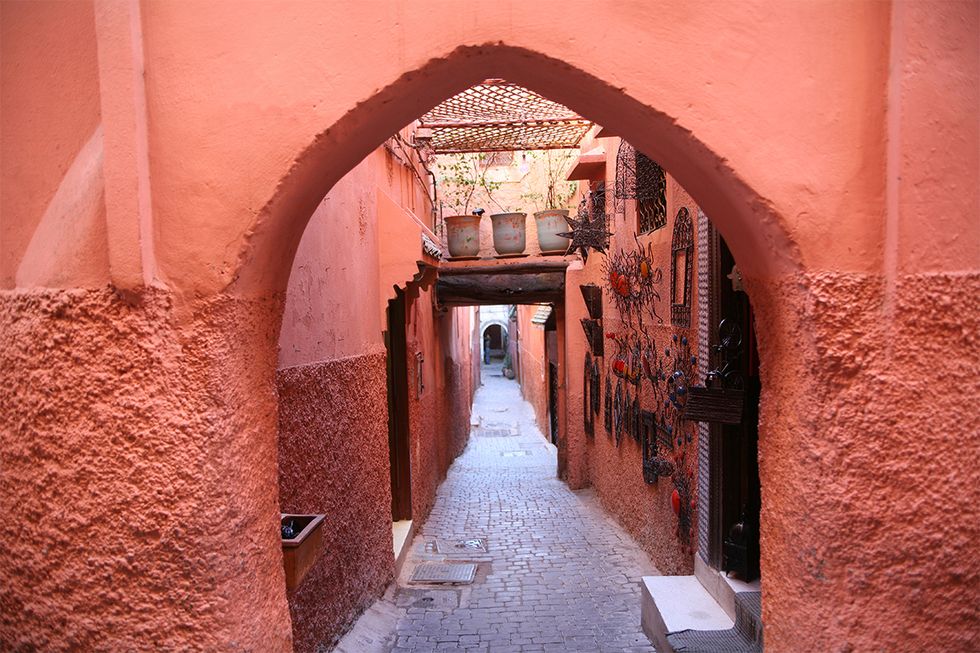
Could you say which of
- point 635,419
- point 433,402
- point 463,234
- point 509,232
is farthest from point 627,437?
point 463,234

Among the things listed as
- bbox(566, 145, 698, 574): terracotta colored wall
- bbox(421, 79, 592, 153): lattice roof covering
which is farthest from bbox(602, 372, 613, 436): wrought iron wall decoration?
bbox(421, 79, 592, 153): lattice roof covering

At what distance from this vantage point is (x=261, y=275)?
2334 mm

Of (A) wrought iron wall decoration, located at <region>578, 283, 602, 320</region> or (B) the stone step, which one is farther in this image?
(A) wrought iron wall decoration, located at <region>578, 283, 602, 320</region>

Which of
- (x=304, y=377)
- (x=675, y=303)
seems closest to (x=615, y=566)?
(x=675, y=303)

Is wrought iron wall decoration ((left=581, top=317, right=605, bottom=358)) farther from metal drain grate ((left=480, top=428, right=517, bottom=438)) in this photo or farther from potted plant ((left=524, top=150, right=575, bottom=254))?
metal drain grate ((left=480, top=428, right=517, bottom=438))

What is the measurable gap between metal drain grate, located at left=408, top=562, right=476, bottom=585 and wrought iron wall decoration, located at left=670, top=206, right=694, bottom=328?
314cm

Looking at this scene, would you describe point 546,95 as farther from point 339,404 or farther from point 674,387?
point 674,387

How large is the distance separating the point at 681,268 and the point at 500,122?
11.2 ft

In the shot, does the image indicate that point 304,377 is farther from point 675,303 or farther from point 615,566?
point 615,566

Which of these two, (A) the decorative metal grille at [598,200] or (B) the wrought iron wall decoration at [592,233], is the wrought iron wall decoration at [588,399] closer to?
(B) the wrought iron wall decoration at [592,233]

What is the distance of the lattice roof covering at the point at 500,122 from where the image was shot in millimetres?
6891

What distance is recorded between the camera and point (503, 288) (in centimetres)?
1202

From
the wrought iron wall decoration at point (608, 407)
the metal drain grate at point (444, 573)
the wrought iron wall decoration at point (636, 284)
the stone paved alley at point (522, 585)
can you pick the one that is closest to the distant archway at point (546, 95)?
the stone paved alley at point (522, 585)

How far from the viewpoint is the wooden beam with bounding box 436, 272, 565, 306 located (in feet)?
39.2
